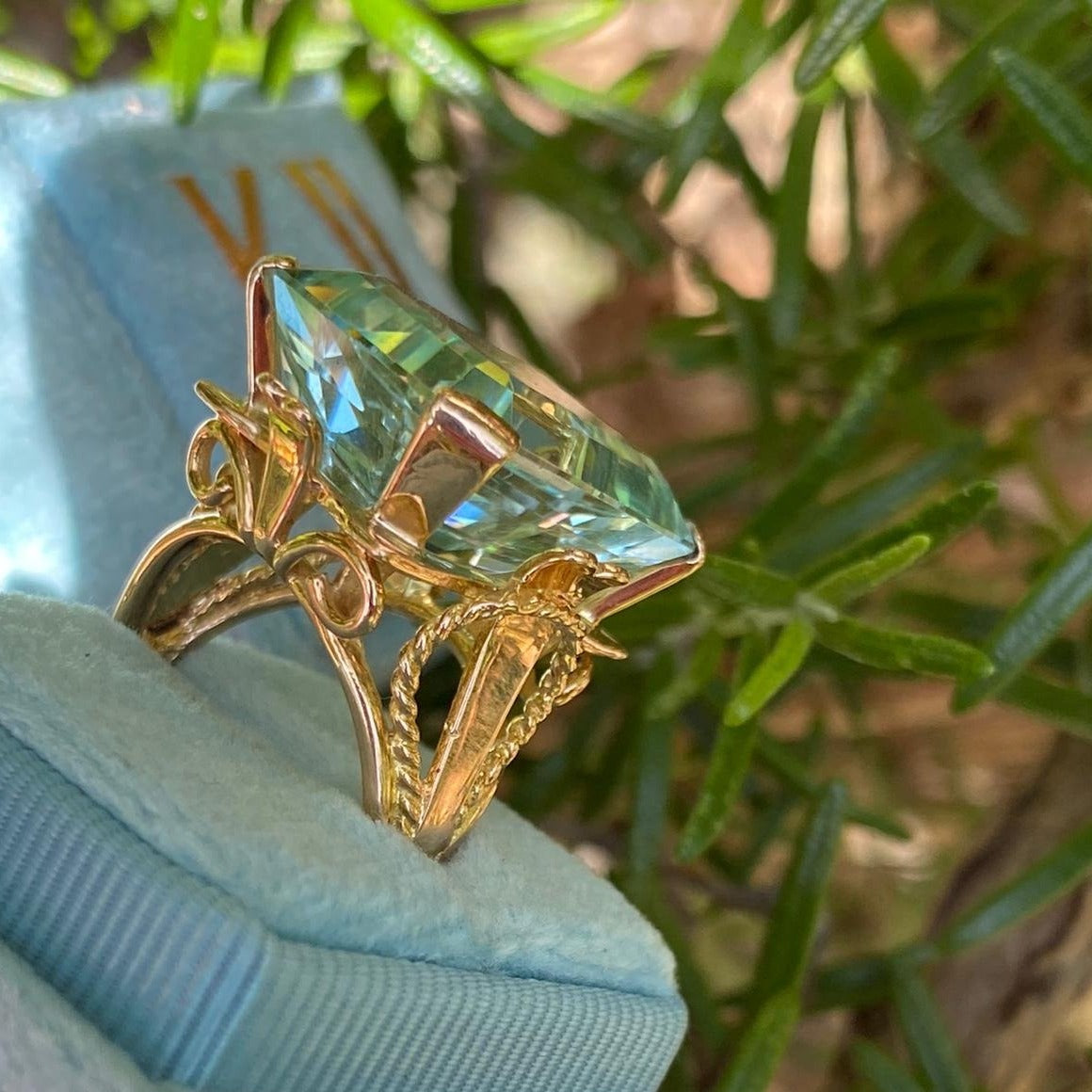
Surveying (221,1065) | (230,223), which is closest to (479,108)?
(230,223)

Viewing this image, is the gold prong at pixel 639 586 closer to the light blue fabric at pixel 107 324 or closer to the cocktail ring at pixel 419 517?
the cocktail ring at pixel 419 517

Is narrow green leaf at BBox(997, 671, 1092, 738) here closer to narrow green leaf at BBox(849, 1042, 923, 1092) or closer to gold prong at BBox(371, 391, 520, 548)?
narrow green leaf at BBox(849, 1042, 923, 1092)

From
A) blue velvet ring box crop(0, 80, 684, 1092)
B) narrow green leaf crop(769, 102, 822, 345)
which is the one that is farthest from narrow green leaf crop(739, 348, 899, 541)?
blue velvet ring box crop(0, 80, 684, 1092)

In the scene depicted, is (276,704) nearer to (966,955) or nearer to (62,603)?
(62,603)

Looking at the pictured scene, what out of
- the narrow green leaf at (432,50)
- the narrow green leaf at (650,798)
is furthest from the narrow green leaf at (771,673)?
the narrow green leaf at (432,50)

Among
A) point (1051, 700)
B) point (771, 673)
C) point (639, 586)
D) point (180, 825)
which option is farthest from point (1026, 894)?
point (180, 825)

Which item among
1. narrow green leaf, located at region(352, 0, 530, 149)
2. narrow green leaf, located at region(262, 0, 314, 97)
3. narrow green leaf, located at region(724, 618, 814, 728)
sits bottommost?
narrow green leaf, located at region(724, 618, 814, 728)
